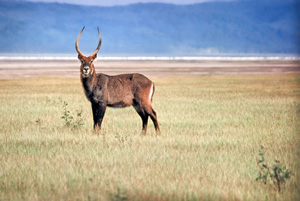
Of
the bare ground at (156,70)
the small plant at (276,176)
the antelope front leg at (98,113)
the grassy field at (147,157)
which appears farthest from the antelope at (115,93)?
the bare ground at (156,70)

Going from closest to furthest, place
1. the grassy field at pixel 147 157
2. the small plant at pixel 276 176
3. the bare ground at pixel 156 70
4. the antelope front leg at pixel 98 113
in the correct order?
the grassy field at pixel 147 157, the small plant at pixel 276 176, the antelope front leg at pixel 98 113, the bare ground at pixel 156 70

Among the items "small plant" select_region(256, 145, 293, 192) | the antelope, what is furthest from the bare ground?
"small plant" select_region(256, 145, 293, 192)

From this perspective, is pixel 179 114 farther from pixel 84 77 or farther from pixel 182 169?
pixel 182 169

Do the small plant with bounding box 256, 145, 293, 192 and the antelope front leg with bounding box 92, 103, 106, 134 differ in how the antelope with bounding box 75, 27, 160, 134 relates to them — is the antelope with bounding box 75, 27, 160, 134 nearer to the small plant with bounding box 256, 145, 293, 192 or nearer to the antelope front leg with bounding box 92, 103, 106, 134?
the antelope front leg with bounding box 92, 103, 106, 134

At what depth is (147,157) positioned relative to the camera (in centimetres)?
836

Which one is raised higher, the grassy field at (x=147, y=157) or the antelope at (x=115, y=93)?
the antelope at (x=115, y=93)

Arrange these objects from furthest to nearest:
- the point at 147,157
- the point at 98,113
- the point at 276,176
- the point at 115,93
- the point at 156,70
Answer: the point at 156,70
the point at 115,93
the point at 98,113
the point at 147,157
the point at 276,176

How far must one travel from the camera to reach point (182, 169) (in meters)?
7.58

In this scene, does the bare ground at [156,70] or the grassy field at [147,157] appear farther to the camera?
the bare ground at [156,70]

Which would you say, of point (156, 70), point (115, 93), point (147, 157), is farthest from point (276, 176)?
point (156, 70)

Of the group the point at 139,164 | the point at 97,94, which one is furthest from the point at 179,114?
the point at 139,164

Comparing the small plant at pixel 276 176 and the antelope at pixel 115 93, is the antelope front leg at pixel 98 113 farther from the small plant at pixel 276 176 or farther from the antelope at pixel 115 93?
the small plant at pixel 276 176

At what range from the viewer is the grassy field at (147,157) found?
6430 millimetres

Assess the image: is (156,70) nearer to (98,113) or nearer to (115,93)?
(115,93)
